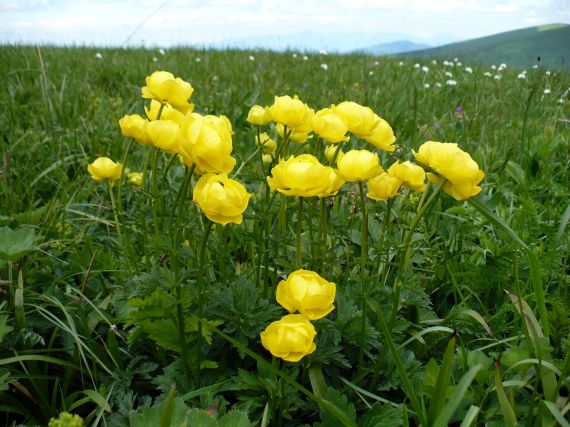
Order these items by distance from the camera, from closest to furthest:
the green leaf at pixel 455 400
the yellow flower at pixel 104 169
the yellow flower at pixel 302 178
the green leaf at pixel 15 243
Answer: the green leaf at pixel 455 400 < the yellow flower at pixel 302 178 < the green leaf at pixel 15 243 < the yellow flower at pixel 104 169

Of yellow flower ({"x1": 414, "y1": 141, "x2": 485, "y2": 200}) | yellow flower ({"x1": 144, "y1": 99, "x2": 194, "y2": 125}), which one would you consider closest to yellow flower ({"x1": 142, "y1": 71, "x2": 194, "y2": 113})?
yellow flower ({"x1": 144, "y1": 99, "x2": 194, "y2": 125})

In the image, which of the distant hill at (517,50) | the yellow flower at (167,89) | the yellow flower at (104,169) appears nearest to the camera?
the yellow flower at (167,89)

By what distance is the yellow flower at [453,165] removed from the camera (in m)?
0.96

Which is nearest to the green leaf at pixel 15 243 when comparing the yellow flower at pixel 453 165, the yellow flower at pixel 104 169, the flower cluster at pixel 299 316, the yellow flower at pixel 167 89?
the yellow flower at pixel 104 169

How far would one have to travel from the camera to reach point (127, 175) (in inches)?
77.9

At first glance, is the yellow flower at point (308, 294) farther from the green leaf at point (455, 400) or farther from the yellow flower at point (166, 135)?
the yellow flower at point (166, 135)

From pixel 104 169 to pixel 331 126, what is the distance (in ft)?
2.11

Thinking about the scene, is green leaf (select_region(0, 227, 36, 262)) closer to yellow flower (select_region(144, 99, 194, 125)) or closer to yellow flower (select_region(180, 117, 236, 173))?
yellow flower (select_region(144, 99, 194, 125))

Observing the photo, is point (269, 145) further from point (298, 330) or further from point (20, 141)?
point (20, 141)

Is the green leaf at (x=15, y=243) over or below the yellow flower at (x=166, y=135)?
below

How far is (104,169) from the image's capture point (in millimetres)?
1385

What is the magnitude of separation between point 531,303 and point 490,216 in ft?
2.01

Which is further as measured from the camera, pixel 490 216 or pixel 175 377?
pixel 175 377

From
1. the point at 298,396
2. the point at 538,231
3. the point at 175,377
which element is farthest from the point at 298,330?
the point at 538,231
